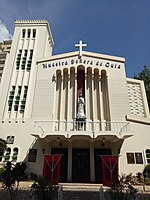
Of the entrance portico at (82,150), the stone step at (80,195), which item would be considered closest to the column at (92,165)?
the entrance portico at (82,150)

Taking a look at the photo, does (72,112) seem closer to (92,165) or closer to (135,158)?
(92,165)

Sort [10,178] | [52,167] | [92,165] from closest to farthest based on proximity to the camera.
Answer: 1. [10,178]
2. [52,167]
3. [92,165]

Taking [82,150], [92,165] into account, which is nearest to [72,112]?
[82,150]

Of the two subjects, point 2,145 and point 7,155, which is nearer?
point 2,145

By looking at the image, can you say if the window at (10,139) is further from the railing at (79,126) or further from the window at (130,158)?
the window at (130,158)

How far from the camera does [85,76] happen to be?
17.4 metres

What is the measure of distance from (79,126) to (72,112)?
1951 millimetres

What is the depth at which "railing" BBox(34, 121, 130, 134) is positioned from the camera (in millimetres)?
14578

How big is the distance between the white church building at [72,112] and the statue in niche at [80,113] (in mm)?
82

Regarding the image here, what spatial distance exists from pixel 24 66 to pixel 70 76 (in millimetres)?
4979

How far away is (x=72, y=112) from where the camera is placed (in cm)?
1625

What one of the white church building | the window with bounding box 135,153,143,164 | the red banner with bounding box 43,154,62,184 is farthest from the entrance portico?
the red banner with bounding box 43,154,62,184

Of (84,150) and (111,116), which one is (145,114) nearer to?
(111,116)

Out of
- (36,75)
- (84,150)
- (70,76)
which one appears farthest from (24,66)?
(84,150)
